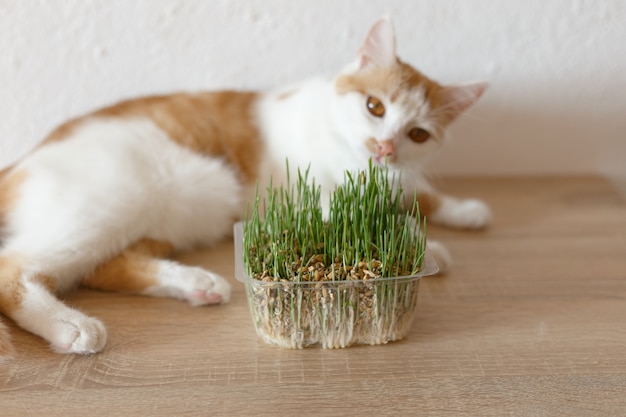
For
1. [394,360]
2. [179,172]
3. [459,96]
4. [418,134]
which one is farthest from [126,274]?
[459,96]

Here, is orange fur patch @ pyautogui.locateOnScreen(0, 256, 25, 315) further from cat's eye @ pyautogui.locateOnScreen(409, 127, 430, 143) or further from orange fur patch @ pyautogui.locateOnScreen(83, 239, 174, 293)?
cat's eye @ pyautogui.locateOnScreen(409, 127, 430, 143)

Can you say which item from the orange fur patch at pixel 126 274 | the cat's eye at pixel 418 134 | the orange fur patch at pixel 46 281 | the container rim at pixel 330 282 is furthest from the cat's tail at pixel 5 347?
the cat's eye at pixel 418 134

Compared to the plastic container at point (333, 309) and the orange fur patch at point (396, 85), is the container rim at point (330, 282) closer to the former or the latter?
the plastic container at point (333, 309)

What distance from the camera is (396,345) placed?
3.42 feet

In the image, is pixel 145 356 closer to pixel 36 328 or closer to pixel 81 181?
pixel 36 328

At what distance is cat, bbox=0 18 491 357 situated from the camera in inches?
44.4

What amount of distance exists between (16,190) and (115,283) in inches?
9.9

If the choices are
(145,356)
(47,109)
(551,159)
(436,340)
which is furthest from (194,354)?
(551,159)

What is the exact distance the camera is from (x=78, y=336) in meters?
1.02

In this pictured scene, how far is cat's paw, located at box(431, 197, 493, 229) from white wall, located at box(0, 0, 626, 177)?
0.90 ft

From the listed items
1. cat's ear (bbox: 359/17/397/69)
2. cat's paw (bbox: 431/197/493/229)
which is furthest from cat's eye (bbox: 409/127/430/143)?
cat's paw (bbox: 431/197/493/229)

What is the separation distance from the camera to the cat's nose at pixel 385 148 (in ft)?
4.01

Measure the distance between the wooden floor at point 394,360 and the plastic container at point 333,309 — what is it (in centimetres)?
2

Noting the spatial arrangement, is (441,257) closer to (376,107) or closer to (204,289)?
(376,107)
